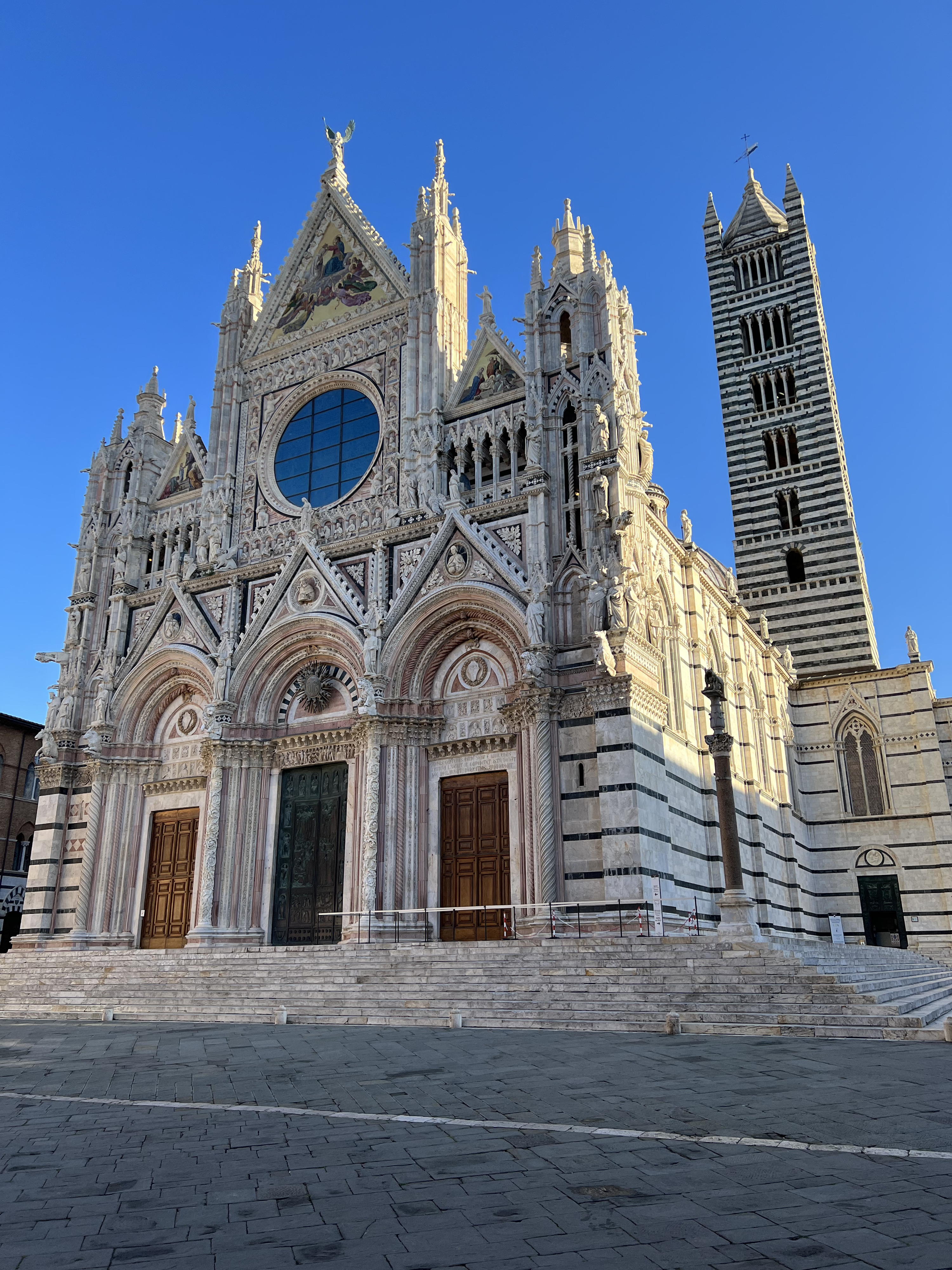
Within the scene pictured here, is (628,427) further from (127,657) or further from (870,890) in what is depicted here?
(870,890)

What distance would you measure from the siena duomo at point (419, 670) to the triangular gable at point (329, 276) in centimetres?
11

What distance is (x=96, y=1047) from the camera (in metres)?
12.0

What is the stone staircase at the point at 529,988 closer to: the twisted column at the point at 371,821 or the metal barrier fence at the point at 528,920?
the metal barrier fence at the point at 528,920

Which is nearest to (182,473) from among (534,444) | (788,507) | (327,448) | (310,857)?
(327,448)

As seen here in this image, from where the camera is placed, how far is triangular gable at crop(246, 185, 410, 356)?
2706 cm

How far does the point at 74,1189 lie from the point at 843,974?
454 inches

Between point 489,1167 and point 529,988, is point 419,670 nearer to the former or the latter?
point 529,988

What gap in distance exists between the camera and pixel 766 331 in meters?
42.0

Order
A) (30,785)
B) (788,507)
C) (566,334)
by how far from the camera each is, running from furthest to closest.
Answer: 1. (788,507)
2. (30,785)
3. (566,334)

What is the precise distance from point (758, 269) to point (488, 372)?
24142 millimetres

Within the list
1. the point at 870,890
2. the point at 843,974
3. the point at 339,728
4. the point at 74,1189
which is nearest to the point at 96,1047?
the point at 74,1189

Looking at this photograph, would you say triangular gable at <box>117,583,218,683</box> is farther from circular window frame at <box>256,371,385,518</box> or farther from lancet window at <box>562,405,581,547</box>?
lancet window at <box>562,405,581,547</box>

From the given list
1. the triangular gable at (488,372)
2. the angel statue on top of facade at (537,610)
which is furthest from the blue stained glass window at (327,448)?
the angel statue on top of facade at (537,610)

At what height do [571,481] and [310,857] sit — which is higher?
[571,481]
